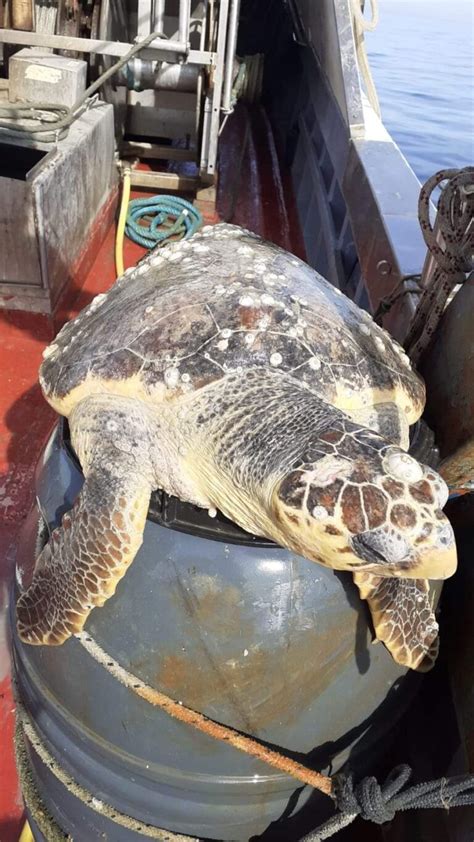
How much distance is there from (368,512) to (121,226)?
366cm

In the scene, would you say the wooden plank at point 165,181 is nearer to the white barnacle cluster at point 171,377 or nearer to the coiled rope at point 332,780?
the white barnacle cluster at point 171,377

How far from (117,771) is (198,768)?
0.18 metres

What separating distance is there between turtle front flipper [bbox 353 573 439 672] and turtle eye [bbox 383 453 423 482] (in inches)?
9.0

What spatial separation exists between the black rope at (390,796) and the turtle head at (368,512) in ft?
1.29

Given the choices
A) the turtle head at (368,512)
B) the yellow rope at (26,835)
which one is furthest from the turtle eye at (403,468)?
the yellow rope at (26,835)

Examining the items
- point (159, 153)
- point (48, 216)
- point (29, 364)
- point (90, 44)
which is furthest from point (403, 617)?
point (159, 153)

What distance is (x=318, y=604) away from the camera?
3.46ft

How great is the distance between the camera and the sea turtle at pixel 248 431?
932 millimetres

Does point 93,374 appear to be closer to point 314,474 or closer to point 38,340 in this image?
point 314,474

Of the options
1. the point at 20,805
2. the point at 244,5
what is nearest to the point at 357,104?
the point at 20,805

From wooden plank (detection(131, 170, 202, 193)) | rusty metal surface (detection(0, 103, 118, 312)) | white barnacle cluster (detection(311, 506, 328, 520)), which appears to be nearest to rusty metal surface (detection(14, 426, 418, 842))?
white barnacle cluster (detection(311, 506, 328, 520))

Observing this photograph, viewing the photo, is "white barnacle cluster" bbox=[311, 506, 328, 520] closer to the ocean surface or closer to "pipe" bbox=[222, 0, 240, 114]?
"pipe" bbox=[222, 0, 240, 114]

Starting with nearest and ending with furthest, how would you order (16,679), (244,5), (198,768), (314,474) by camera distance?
(314,474) < (198,768) < (16,679) < (244,5)

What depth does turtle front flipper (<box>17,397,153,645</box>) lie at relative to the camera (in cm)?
110
